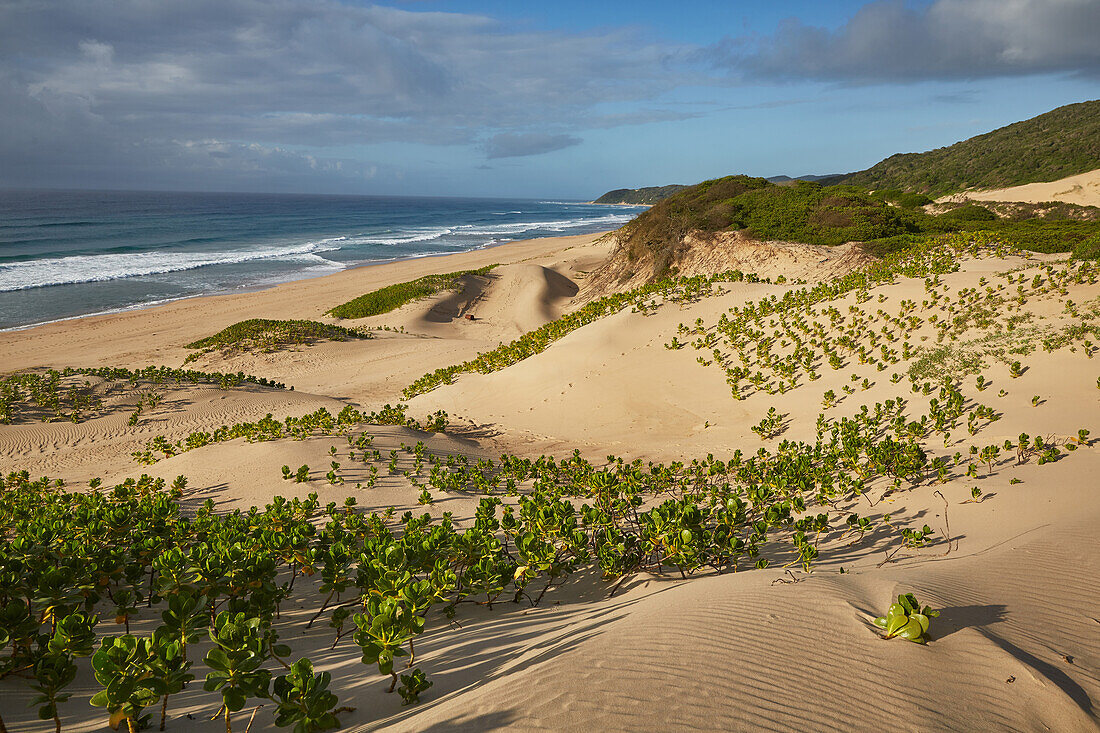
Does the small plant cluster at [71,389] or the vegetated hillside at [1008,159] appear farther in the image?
the vegetated hillside at [1008,159]

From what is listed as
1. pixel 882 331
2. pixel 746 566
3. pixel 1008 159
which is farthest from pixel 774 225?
pixel 1008 159

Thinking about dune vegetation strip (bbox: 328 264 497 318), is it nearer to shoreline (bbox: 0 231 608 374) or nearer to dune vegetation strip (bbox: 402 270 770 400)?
shoreline (bbox: 0 231 608 374)

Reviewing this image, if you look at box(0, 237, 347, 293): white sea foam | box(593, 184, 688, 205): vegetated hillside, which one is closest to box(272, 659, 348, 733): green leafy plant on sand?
box(0, 237, 347, 293): white sea foam

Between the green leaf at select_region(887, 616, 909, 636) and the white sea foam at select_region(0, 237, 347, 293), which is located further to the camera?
the white sea foam at select_region(0, 237, 347, 293)

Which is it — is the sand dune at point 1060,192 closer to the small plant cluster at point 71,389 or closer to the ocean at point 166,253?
the ocean at point 166,253

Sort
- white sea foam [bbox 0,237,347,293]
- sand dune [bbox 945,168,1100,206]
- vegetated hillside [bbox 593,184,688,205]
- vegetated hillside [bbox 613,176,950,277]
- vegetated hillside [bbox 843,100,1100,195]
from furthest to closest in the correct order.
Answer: vegetated hillside [bbox 593,184,688,205], vegetated hillside [bbox 843,100,1100,195], sand dune [bbox 945,168,1100,206], white sea foam [bbox 0,237,347,293], vegetated hillside [bbox 613,176,950,277]

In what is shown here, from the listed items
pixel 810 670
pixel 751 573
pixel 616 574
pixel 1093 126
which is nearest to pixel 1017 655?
pixel 810 670

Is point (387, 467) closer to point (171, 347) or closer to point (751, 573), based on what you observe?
point (751, 573)

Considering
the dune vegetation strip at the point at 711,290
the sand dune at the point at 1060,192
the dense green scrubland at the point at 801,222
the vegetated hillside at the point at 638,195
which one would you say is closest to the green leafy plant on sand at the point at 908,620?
the dune vegetation strip at the point at 711,290
